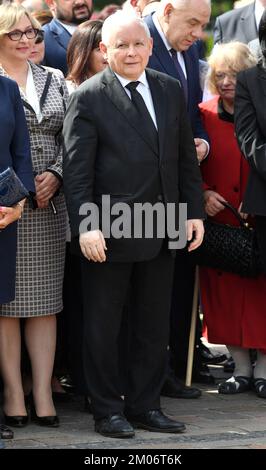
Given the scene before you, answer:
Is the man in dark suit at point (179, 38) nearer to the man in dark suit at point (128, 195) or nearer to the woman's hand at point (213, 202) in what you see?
the woman's hand at point (213, 202)

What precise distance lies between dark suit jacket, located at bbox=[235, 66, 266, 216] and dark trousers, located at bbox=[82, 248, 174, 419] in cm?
81

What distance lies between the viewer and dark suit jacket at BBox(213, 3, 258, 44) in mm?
8883

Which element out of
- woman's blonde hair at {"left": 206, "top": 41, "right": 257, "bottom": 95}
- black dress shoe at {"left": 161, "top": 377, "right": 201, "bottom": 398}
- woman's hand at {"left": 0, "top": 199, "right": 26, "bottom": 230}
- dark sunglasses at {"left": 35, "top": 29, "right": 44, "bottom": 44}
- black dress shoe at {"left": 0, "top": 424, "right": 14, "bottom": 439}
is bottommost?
black dress shoe at {"left": 161, "top": 377, "right": 201, "bottom": 398}

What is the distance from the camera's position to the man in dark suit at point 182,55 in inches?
300

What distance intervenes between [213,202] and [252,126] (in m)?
0.65

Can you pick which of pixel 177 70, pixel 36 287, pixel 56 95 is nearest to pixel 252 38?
pixel 177 70

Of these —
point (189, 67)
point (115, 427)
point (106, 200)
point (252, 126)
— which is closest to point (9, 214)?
point (106, 200)

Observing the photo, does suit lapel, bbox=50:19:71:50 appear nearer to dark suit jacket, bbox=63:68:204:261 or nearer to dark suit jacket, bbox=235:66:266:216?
dark suit jacket, bbox=235:66:266:216

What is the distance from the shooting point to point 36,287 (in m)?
6.92

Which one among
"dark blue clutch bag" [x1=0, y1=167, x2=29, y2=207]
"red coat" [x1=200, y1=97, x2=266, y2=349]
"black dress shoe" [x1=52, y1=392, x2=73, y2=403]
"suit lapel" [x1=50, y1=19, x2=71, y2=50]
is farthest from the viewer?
"suit lapel" [x1=50, y1=19, x2=71, y2=50]

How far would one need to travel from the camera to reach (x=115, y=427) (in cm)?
658

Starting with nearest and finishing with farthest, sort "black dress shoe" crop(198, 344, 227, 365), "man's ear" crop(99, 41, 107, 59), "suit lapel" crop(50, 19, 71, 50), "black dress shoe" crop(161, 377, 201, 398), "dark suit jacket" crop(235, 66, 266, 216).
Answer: "man's ear" crop(99, 41, 107, 59) < "dark suit jacket" crop(235, 66, 266, 216) < "black dress shoe" crop(161, 377, 201, 398) < "suit lapel" crop(50, 19, 71, 50) < "black dress shoe" crop(198, 344, 227, 365)

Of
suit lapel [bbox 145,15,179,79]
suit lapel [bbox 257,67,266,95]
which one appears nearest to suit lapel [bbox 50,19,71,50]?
suit lapel [bbox 145,15,179,79]

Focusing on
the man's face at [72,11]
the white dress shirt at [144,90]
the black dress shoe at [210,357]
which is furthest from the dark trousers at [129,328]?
the man's face at [72,11]
